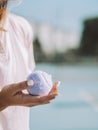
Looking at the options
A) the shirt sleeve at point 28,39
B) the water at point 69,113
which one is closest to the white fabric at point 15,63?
the shirt sleeve at point 28,39

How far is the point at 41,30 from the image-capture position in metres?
11.6

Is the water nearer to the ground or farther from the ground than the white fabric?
nearer to the ground

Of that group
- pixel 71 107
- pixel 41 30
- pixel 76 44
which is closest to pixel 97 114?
pixel 71 107

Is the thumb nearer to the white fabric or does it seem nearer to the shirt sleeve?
the white fabric

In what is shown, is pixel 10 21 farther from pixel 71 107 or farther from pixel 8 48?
pixel 71 107

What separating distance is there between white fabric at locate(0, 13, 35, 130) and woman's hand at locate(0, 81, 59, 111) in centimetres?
4

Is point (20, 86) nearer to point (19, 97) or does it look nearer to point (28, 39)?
point (19, 97)

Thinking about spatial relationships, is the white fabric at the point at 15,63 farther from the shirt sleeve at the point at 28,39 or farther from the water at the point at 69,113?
the water at the point at 69,113

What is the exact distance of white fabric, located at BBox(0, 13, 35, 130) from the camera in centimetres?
108

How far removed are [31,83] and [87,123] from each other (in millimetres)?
3275

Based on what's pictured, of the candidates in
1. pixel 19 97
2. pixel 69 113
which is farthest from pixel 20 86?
pixel 69 113

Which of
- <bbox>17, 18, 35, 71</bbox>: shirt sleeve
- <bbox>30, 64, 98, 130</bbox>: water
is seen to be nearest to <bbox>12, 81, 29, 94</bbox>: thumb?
<bbox>17, 18, 35, 71</bbox>: shirt sleeve

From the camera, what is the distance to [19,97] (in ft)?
3.36

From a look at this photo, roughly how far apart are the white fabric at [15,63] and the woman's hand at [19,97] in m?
0.04
